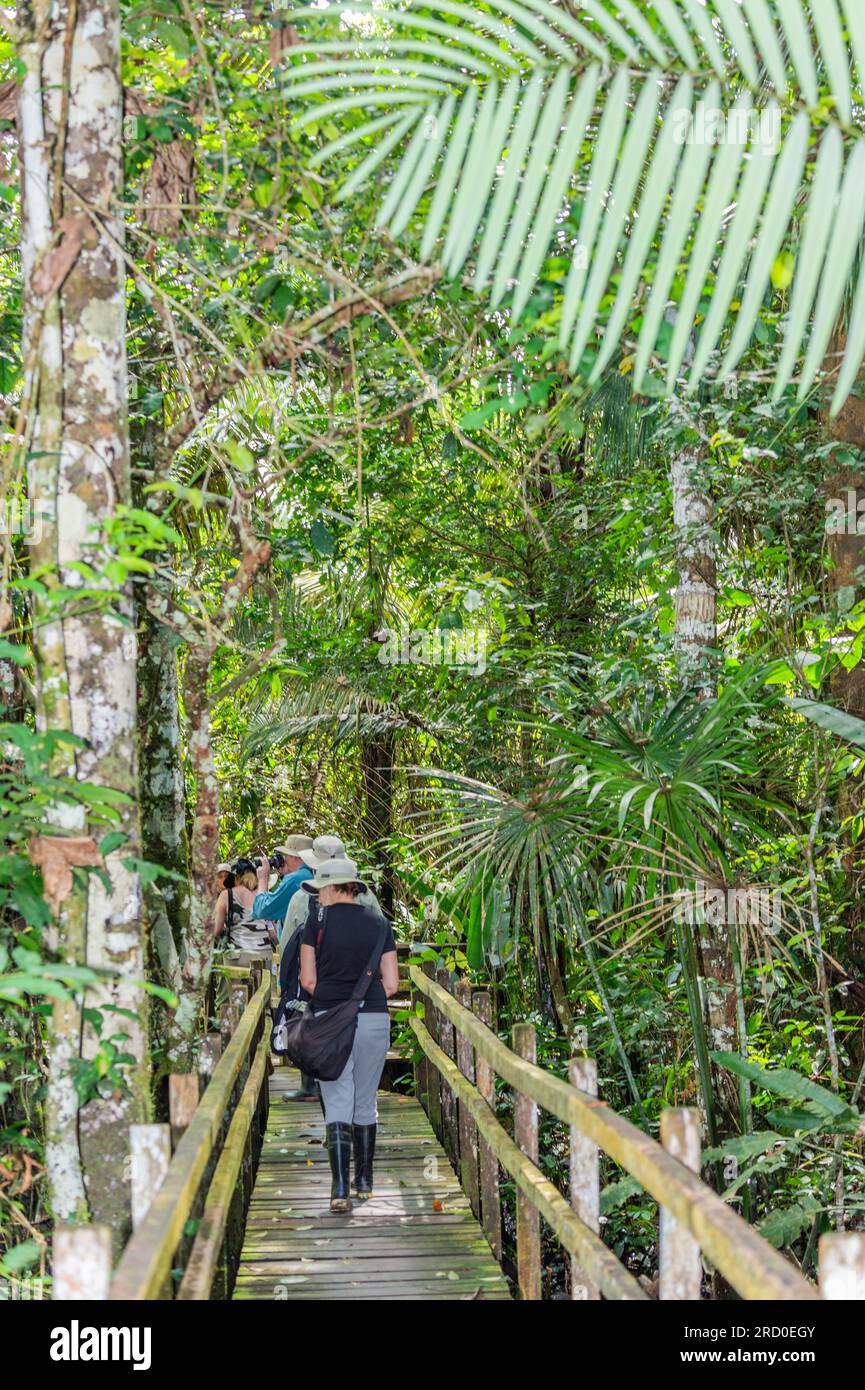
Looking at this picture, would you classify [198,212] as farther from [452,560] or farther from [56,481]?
[452,560]

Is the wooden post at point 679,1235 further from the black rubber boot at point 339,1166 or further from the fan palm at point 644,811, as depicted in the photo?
the black rubber boot at point 339,1166

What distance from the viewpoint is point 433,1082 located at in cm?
762

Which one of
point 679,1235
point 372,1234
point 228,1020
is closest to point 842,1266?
point 679,1235

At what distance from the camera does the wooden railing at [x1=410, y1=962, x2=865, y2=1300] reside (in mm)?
2137

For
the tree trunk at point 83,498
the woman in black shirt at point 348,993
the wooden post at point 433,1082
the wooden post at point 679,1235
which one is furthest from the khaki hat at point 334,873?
the wooden post at point 679,1235

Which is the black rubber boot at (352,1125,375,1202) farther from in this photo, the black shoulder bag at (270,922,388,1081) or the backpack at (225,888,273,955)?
the backpack at (225,888,273,955)

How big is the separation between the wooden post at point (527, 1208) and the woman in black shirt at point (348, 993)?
121cm

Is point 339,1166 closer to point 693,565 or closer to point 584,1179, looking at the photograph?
point 584,1179

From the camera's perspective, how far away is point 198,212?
4.64 metres

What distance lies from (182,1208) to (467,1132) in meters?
3.25

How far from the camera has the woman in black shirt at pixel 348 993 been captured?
18.7 feet

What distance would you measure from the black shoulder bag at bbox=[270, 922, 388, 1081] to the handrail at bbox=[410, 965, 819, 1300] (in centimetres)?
140
